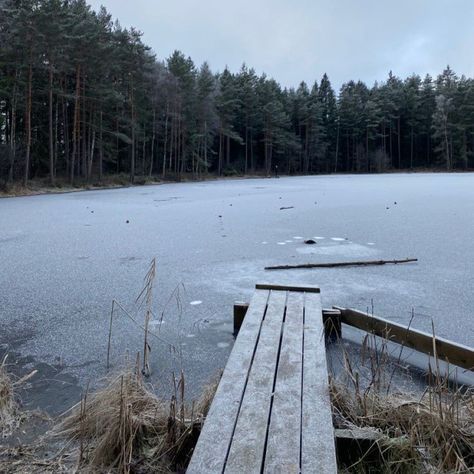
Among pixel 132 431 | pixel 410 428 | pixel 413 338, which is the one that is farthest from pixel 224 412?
pixel 413 338

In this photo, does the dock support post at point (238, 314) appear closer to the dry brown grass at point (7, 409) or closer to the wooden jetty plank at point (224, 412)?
the wooden jetty plank at point (224, 412)

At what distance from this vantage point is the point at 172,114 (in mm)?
29656

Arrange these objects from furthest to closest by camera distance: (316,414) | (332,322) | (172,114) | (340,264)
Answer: (172,114)
(340,264)
(332,322)
(316,414)

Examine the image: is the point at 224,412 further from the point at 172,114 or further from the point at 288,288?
the point at 172,114

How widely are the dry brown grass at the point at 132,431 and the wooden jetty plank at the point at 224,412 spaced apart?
116mm

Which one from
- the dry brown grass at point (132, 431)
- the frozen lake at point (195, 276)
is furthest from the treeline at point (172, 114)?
the dry brown grass at point (132, 431)

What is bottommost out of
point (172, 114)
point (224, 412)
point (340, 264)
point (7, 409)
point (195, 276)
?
point (7, 409)

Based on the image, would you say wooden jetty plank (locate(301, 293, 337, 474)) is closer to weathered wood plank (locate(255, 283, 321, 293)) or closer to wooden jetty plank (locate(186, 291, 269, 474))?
wooden jetty plank (locate(186, 291, 269, 474))

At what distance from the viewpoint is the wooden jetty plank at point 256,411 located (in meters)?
1.23

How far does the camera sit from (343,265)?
468cm

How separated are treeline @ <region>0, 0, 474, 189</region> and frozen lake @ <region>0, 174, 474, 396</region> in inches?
492

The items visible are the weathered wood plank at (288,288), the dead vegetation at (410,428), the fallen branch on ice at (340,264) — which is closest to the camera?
the dead vegetation at (410,428)

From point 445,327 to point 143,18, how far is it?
43.6m

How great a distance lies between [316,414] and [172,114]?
2982 cm
